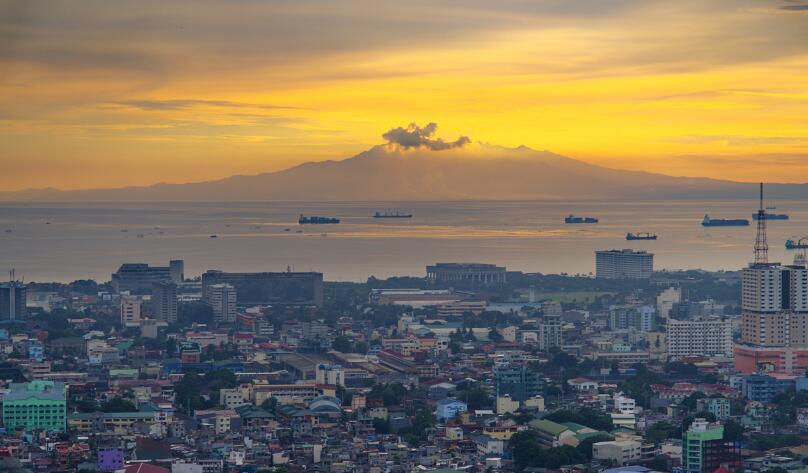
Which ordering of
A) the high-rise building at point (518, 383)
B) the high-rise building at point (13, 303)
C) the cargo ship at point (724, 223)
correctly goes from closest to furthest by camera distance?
1. the high-rise building at point (518, 383)
2. the high-rise building at point (13, 303)
3. the cargo ship at point (724, 223)

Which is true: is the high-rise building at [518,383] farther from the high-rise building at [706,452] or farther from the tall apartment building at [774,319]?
the high-rise building at [706,452]

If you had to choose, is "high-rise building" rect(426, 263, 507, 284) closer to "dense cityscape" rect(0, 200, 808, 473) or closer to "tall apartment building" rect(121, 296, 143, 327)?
"dense cityscape" rect(0, 200, 808, 473)

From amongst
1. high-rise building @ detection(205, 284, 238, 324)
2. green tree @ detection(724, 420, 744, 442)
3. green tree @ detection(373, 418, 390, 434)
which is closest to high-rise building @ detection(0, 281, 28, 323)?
high-rise building @ detection(205, 284, 238, 324)

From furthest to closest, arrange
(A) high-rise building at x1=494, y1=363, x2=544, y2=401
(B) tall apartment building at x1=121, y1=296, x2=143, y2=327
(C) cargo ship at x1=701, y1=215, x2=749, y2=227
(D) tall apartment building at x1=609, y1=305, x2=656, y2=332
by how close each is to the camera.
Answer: (C) cargo ship at x1=701, y1=215, x2=749, y2=227, (B) tall apartment building at x1=121, y1=296, x2=143, y2=327, (D) tall apartment building at x1=609, y1=305, x2=656, y2=332, (A) high-rise building at x1=494, y1=363, x2=544, y2=401

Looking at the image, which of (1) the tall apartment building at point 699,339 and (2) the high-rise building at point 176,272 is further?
(2) the high-rise building at point 176,272

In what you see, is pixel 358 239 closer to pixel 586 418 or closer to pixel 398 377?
pixel 398 377

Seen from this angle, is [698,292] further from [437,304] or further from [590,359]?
[590,359]

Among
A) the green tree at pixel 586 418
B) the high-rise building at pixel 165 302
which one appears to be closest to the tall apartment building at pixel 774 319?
the green tree at pixel 586 418

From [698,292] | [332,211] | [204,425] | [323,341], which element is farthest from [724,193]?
[204,425]
